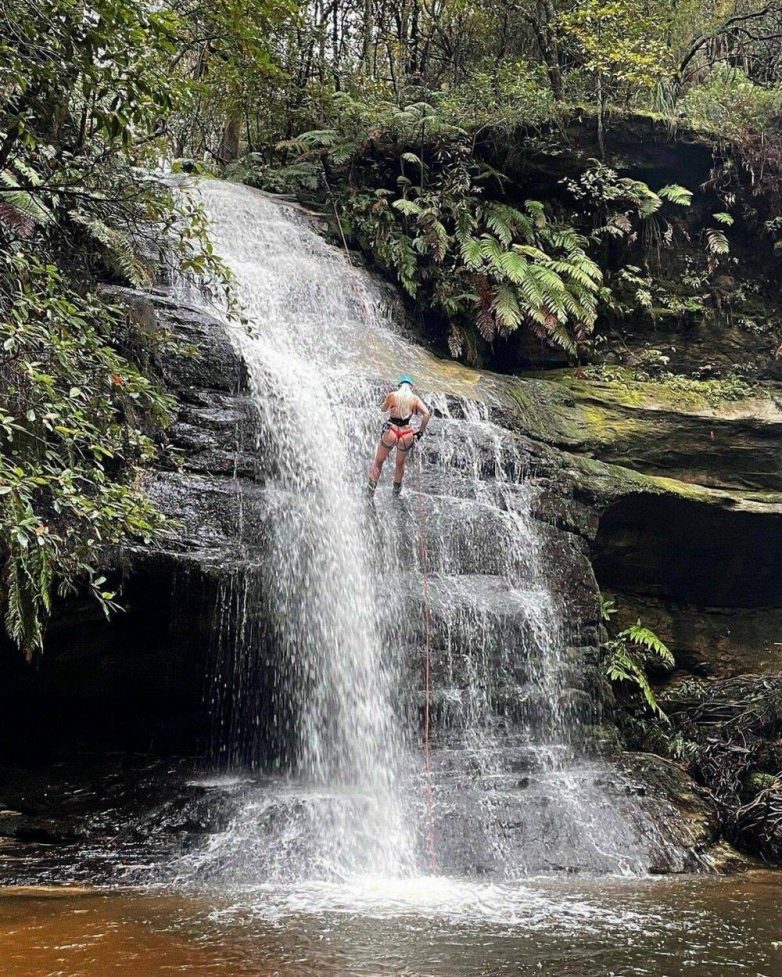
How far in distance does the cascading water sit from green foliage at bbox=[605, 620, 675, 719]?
1241 millimetres

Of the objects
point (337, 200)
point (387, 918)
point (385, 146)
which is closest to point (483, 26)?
point (385, 146)

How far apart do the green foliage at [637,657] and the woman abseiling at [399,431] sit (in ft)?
11.2

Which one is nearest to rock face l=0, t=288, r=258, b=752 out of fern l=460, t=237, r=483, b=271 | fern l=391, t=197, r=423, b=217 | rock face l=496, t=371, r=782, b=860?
rock face l=496, t=371, r=782, b=860

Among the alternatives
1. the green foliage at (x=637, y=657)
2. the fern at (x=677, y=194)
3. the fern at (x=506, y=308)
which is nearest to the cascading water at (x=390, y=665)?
the green foliage at (x=637, y=657)

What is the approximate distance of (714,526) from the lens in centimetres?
1137

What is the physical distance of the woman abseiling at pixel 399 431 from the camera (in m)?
8.91

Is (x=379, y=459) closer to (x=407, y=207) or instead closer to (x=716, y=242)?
(x=407, y=207)

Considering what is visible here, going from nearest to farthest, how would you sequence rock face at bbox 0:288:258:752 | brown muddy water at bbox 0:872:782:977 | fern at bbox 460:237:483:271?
brown muddy water at bbox 0:872:782:977 < rock face at bbox 0:288:258:752 < fern at bbox 460:237:483:271

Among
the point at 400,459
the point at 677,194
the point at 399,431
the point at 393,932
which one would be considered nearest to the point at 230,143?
the point at 677,194

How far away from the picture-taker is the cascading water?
675 cm

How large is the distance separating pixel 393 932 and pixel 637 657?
271 inches

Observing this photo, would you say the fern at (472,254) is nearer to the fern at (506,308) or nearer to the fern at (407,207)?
the fern at (506,308)

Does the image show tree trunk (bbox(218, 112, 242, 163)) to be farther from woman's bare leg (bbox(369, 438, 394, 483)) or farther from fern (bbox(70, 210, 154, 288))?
woman's bare leg (bbox(369, 438, 394, 483))

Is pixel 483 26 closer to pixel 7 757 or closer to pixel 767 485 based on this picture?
pixel 767 485
